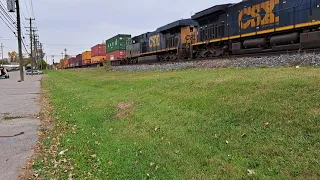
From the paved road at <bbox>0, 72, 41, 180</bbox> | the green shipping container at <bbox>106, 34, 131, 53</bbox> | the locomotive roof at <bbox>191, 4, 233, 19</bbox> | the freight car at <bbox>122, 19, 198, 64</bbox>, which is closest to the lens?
the paved road at <bbox>0, 72, 41, 180</bbox>

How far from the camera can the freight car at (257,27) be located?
12.6m

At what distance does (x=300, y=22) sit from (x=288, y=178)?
11635 mm

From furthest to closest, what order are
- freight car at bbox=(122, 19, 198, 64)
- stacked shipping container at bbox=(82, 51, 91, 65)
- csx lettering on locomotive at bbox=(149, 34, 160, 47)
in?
stacked shipping container at bbox=(82, 51, 91, 65) < csx lettering on locomotive at bbox=(149, 34, 160, 47) < freight car at bbox=(122, 19, 198, 64)

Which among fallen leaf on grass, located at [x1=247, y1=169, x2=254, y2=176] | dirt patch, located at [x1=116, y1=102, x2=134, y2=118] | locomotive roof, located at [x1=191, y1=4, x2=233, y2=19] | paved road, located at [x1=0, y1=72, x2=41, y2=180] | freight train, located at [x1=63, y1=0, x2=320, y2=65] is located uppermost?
locomotive roof, located at [x1=191, y1=4, x2=233, y2=19]

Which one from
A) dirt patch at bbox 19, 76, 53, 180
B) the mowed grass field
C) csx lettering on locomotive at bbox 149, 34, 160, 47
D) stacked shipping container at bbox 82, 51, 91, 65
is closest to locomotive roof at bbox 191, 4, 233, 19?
csx lettering on locomotive at bbox 149, 34, 160, 47

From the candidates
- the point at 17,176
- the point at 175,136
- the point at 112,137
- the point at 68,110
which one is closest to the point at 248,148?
the point at 175,136

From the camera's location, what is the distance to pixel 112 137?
242 inches

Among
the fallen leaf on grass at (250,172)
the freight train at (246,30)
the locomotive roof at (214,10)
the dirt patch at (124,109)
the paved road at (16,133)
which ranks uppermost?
the locomotive roof at (214,10)

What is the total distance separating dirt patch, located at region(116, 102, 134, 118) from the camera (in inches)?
318

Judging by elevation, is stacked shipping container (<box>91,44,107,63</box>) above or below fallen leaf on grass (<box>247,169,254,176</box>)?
above

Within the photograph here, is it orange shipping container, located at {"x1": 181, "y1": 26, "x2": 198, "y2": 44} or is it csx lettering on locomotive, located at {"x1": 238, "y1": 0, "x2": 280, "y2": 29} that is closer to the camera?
csx lettering on locomotive, located at {"x1": 238, "y1": 0, "x2": 280, "y2": 29}

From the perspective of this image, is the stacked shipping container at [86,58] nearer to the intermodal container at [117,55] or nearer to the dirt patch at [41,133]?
the intermodal container at [117,55]

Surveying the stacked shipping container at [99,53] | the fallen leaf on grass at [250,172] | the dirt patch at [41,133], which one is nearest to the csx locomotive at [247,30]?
the fallen leaf on grass at [250,172]

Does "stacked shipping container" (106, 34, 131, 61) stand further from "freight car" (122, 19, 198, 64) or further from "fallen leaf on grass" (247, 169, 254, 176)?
"fallen leaf on grass" (247, 169, 254, 176)
